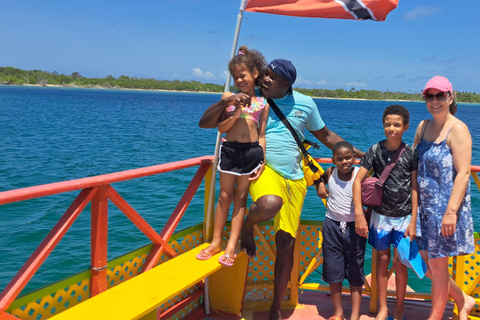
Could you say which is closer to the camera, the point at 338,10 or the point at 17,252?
the point at 338,10

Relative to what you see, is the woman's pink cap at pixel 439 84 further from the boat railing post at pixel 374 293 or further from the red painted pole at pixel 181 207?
the red painted pole at pixel 181 207

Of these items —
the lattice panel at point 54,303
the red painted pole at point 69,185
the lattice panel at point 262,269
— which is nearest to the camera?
the red painted pole at point 69,185

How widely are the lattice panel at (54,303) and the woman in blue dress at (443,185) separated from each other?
92.0 inches

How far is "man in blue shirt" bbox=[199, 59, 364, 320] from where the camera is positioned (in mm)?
3365

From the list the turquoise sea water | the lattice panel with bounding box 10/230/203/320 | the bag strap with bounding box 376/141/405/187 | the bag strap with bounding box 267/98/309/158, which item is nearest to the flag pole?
the lattice panel with bounding box 10/230/203/320

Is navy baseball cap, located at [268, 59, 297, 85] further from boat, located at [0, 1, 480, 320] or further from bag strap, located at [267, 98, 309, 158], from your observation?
boat, located at [0, 1, 480, 320]

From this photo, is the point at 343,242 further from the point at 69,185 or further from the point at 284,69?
the point at 69,185

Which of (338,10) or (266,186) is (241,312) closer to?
(266,186)

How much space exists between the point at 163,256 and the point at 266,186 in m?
0.98

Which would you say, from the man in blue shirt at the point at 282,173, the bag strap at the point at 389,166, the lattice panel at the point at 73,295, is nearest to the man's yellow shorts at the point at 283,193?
the man in blue shirt at the point at 282,173

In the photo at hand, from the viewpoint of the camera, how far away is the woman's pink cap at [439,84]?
3.00m

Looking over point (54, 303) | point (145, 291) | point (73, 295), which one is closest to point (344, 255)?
point (145, 291)

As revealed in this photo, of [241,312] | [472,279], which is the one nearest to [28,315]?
[241,312]

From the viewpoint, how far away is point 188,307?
12.3 feet
